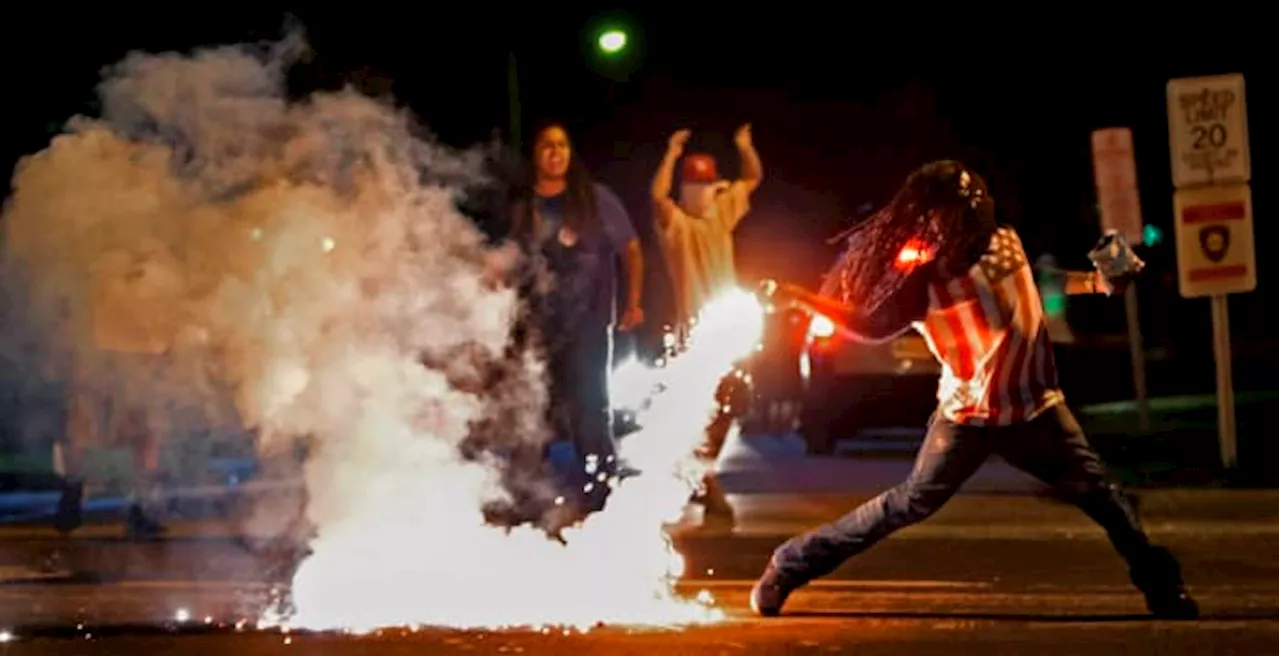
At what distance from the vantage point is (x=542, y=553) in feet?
33.4

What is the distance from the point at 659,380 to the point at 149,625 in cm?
406

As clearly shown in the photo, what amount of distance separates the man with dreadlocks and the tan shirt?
4.33m

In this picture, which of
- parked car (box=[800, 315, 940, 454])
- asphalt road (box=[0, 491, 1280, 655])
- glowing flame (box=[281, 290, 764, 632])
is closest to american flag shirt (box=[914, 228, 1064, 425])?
asphalt road (box=[0, 491, 1280, 655])

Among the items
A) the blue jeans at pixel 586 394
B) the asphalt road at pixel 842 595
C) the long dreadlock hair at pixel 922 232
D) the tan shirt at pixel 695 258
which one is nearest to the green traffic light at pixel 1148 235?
the asphalt road at pixel 842 595

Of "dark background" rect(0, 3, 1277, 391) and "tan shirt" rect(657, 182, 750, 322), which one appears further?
"dark background" rect(0, 3, 1277, 391)

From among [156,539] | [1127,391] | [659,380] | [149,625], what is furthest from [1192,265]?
[1127,391]

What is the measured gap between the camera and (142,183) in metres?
10.5

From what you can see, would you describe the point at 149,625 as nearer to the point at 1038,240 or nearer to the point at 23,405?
the point at 23,405

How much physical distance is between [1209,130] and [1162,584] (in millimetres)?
7520

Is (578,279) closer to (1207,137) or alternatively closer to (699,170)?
Answer: (699,170)

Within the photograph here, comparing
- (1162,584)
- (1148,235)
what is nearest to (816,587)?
(1162,584)

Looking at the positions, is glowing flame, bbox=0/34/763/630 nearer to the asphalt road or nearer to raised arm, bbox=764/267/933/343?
the asphalt road

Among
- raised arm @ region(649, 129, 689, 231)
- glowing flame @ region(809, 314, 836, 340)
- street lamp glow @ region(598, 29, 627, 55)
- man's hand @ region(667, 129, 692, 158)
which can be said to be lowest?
glowing flame @ region(809, 314, 836, 340)

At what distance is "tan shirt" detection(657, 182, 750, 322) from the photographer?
12.7 meters
